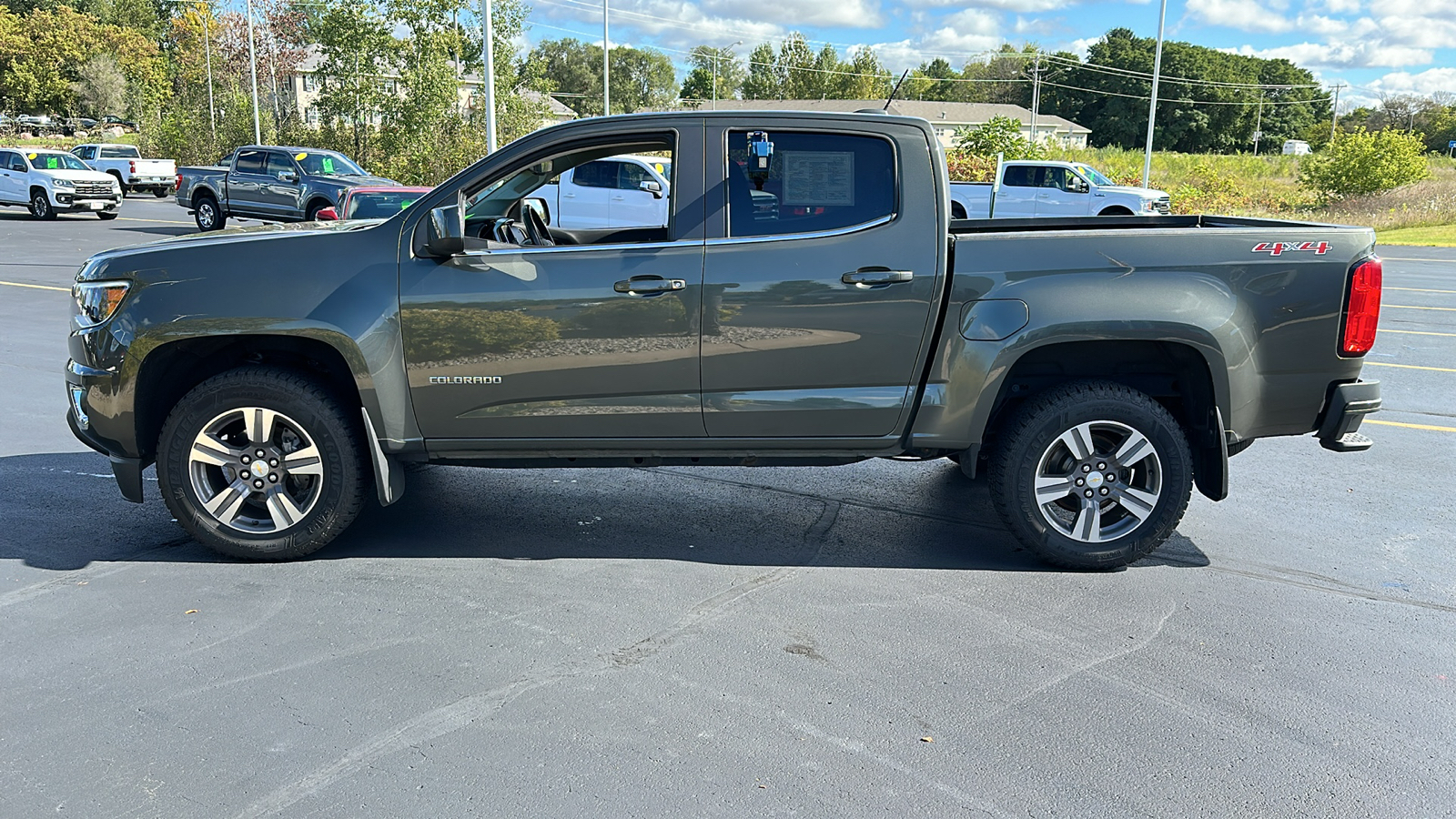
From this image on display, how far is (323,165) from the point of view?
23516mm

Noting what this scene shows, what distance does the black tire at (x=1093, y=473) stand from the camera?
4707mm

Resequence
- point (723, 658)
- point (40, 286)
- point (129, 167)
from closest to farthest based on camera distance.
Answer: point (723, 658)
point (40, 286)
point (129, 167)

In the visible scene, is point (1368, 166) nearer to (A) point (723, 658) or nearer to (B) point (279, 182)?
(B) point (279, 182)

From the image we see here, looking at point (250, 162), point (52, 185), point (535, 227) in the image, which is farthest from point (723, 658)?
point (52, 185)

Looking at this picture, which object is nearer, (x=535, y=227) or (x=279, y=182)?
(x=535, y=227)

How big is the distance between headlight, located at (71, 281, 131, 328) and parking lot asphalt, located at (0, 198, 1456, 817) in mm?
1060

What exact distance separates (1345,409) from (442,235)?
3.86 m

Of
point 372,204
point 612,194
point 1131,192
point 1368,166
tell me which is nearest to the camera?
point 612,194

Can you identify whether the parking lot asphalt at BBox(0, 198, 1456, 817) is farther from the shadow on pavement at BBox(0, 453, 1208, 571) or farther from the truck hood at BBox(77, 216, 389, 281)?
the truck hood at BBox(77, 216, 389, 281)

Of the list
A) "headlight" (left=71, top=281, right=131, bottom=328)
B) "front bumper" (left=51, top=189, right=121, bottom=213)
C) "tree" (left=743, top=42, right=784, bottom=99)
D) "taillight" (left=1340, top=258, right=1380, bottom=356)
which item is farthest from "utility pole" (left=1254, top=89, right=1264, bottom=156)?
"headlight" (left=71, top=281, right=131, bottom=328)

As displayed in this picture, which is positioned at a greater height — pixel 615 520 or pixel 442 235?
pixel 442 235

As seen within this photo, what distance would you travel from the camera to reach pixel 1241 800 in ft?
10.00

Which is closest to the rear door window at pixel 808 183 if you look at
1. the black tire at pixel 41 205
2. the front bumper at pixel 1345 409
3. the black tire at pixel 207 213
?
the front bumper at pixel 1345 409

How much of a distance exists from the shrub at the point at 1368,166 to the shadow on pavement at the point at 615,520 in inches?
1359
